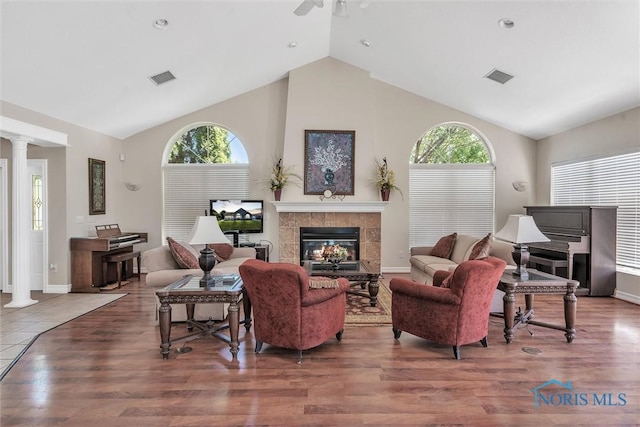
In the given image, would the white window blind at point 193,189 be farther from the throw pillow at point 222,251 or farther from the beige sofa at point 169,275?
the beige sofa at point 169,275

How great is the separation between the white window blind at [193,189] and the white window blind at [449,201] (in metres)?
3.52

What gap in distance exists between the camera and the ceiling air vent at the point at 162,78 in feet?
16.8

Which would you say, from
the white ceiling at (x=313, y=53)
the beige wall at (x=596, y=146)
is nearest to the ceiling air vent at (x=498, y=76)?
the white ceiling at (x=313, y=53)

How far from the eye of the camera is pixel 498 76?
519 centimetres

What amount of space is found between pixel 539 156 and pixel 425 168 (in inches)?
88.1

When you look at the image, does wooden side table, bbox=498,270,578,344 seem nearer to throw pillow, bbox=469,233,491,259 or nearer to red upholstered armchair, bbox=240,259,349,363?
throw pillow, bbox=469,233,491,259

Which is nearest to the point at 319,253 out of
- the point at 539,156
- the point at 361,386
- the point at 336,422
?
the point at 361,386

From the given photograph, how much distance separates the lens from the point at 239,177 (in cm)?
711

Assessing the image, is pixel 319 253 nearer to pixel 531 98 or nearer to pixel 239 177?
pixel 239 177

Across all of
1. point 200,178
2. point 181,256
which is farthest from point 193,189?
point 181,256

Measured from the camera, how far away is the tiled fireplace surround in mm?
6664

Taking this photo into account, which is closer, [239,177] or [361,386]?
[361,386]

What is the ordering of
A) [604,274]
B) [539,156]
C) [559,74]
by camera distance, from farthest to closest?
[539,156], [604,274], [559,74]

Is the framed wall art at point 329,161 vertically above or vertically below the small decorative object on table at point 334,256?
above
